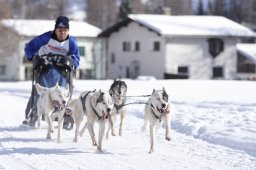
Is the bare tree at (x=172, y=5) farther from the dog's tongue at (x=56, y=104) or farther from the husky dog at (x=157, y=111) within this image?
the husky dog at (x=157, y=111)

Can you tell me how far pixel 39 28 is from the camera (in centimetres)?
5747

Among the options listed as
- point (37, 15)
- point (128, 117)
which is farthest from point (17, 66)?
point (128, 117)

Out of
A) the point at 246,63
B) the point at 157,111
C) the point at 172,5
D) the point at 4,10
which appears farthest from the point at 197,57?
the point at 172,5

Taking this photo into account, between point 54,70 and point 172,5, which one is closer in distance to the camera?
point 54,70

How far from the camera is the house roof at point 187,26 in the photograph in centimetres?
4691

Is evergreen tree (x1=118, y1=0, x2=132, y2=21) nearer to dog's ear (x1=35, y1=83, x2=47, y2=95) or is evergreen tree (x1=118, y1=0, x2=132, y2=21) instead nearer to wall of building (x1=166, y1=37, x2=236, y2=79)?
wall of building (x1=166, y1=37, x2=236, y2=79)

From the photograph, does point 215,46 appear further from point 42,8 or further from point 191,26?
point 42,8

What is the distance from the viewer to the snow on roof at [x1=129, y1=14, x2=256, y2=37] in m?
46.9

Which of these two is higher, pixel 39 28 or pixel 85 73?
pixel 39 28

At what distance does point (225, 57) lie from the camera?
167 ft

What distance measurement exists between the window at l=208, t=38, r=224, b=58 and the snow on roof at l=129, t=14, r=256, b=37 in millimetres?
908

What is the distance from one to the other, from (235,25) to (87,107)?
45.5m

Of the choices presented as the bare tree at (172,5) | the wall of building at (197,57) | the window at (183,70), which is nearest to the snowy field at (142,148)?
the wall of building at (197,57)

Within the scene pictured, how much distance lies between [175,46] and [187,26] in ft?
8.67
